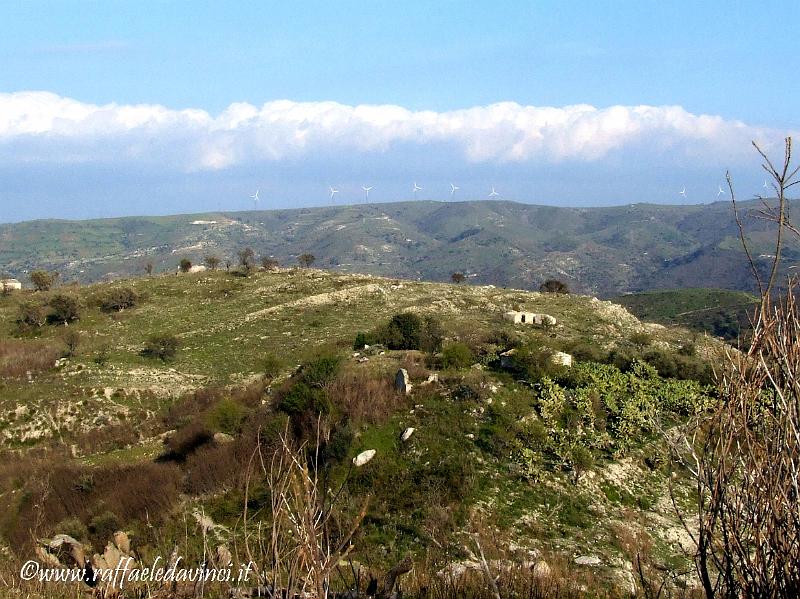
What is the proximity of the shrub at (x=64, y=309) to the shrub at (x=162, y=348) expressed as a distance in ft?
43.9

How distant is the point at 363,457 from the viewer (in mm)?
13977

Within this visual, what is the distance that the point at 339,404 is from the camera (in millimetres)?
16297

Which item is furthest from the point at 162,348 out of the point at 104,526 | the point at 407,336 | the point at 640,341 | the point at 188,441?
the point at 640,341

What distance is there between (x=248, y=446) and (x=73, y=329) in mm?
35483

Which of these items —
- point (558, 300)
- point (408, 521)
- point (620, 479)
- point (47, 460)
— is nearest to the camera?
point (408, 521)

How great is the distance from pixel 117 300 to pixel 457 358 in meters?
40.0

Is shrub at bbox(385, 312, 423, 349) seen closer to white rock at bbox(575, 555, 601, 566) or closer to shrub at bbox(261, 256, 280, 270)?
white rock at bbox(575, 555, 601, 566)

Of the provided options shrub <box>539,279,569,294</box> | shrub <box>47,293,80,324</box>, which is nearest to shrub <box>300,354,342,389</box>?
shrub <box>47,293,80,324</box>

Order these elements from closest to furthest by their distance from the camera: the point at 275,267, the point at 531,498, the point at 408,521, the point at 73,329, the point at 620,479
Answer: the point at 408,521 → the point at 531,498 → the point at 620,479 → the point at 73,329 → the point at 275,267

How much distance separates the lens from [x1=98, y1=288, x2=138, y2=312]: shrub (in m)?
49.2

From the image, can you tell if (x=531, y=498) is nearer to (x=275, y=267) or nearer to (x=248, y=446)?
(x=248, y=446)

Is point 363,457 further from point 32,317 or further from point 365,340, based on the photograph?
point 32,317

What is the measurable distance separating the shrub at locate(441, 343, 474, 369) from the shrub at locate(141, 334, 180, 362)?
861 inches

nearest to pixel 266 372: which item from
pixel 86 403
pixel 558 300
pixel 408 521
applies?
pixel 86 403
